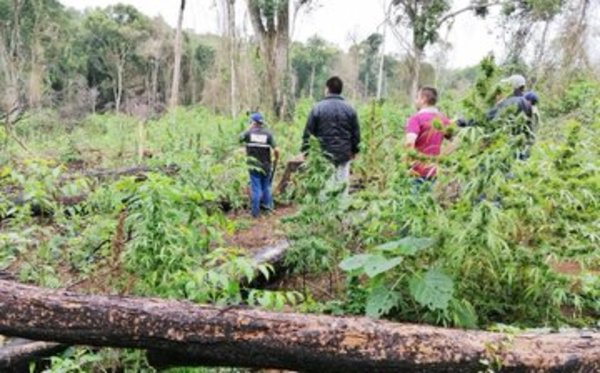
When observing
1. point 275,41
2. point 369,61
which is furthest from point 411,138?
point 369,61

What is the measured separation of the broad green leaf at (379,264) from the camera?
10.4 ft

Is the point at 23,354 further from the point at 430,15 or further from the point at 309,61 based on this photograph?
the point at 309,61

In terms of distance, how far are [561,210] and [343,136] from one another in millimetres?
3260

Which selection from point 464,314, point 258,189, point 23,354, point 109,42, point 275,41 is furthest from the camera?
point 109,42

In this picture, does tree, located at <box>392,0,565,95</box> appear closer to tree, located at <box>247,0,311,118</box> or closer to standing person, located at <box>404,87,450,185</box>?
tree, located at <box>247,0,311,118</box>

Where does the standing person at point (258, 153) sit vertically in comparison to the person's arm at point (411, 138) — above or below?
below

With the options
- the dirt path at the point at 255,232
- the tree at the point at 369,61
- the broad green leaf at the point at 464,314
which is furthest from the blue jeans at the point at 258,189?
the tree at the point at 369,61

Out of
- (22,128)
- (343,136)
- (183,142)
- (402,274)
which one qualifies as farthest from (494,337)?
(22,128)

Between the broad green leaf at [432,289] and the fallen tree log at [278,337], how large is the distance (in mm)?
343

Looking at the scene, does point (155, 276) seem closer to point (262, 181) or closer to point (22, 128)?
point (262, 181)

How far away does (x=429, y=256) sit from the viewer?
11.2ft

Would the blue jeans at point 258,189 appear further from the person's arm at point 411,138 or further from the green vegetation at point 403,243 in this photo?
the person's arm at point 411,138

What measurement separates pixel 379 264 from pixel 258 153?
179 inches

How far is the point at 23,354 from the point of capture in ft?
10.1
